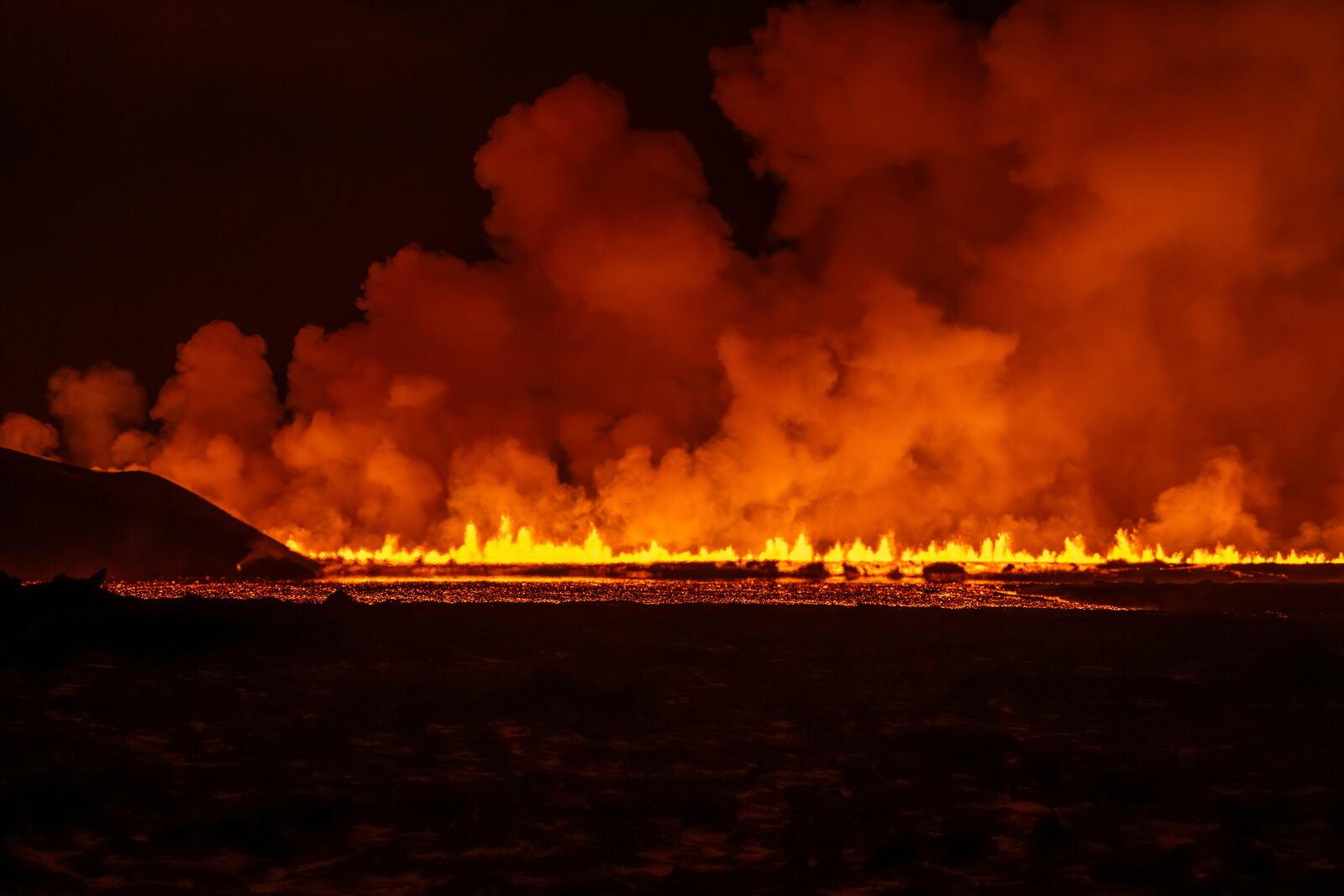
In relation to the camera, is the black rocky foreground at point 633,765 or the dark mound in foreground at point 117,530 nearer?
the black rocky foreground at point 633,765

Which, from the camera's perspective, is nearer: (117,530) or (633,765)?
(633,765)

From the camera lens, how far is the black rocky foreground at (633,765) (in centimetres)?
1432

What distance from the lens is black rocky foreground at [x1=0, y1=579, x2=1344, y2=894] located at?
47.0 ft

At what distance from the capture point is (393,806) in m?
17.2

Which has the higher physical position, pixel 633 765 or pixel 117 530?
pixel 117 530

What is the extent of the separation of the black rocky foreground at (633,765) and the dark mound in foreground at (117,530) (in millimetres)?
60932

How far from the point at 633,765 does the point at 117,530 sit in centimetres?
9352

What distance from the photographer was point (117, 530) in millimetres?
101812

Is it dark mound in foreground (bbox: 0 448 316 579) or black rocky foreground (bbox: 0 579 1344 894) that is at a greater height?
dark mound in foreground (bbox: 0 448 316 579)

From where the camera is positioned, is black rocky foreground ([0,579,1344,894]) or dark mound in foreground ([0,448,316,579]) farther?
dark mound in foreground ([0,448,316,579])

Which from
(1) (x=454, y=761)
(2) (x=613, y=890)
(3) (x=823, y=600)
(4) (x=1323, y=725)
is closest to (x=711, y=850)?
(2) (x=613, y=890)

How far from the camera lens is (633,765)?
20.9 metres

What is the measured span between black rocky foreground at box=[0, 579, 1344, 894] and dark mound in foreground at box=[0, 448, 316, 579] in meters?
60.9

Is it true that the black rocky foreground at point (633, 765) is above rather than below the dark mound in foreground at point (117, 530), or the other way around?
below
